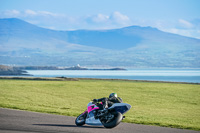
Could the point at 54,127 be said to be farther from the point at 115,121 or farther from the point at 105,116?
the point at 115,121

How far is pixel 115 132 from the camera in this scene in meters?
12.1

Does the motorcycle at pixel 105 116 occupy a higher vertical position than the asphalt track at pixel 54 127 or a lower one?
higher

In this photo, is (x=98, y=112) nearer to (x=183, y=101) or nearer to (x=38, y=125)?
(x=38, y=125)

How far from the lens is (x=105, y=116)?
12.6m

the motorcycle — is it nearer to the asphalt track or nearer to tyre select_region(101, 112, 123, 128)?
tyre select_region(101, 112, 123, 128)

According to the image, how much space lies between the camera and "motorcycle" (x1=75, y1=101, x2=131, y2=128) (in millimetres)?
12219

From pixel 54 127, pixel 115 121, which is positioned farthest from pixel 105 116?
pixel 54 127

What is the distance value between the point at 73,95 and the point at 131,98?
5.32 m

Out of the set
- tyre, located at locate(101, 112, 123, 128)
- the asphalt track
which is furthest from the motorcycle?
the asphalt track

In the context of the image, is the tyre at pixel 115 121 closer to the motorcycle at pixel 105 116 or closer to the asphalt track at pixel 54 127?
the motorcycle at pixel 105 116

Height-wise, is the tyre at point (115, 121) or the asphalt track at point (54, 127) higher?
the tyre at point (115, 121)

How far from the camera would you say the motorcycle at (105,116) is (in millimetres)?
12219

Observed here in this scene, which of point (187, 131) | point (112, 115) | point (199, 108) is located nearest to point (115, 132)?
point (112, 115)

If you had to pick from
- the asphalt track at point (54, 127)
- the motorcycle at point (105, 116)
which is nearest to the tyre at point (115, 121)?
the motorcycle at point (105, 116)
